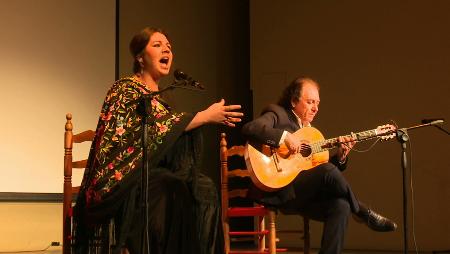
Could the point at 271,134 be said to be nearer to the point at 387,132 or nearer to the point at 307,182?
the point at 307,182

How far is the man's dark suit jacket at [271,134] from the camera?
3.22m

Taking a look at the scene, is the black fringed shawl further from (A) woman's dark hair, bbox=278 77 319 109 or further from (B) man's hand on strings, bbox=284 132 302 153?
(A) woman's dark hair, bbox=278 77 319 109

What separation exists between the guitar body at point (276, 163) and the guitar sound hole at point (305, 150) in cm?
1

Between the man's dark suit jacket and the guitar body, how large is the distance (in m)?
0.04

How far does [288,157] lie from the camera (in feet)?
10.9

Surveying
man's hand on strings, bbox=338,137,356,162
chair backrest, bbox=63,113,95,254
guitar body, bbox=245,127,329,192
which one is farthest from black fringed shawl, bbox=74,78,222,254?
man's hand on strings, bbox=338,137,356,162

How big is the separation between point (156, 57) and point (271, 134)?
789 mm


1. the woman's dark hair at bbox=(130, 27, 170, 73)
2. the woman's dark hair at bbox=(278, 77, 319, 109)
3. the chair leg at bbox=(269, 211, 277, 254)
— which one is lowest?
the chair leg at bbox=(269, 211, 277, 254)

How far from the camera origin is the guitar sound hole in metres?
3.38

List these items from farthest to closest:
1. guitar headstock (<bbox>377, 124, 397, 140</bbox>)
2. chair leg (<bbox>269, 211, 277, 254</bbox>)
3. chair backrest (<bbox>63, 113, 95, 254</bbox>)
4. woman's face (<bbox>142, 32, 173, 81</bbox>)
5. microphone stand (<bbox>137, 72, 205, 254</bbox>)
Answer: chair leg (<bbox>269, 211, 277, 254</bbox>)
guitar headstock (<bbox>377, 124, 397, 140</bbox>)
chair backrest (<bbox>63, 113, 95, 254</bbox>)
woman's face (<bbox>142, 32, 173, 81</bbox>)
microphone stand (<bbox>137, 72, 205, 254</bbox>)

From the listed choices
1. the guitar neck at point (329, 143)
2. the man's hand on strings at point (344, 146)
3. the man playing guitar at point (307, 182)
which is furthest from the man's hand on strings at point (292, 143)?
the man's hand on strings at point (344, 146)

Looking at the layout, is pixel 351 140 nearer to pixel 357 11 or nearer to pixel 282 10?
pixel 357 11

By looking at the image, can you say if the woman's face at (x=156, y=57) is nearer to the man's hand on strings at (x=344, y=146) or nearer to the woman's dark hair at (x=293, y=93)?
the woman's dark hair at (x=293, y=93)

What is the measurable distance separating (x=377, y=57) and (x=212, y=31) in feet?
5.48
